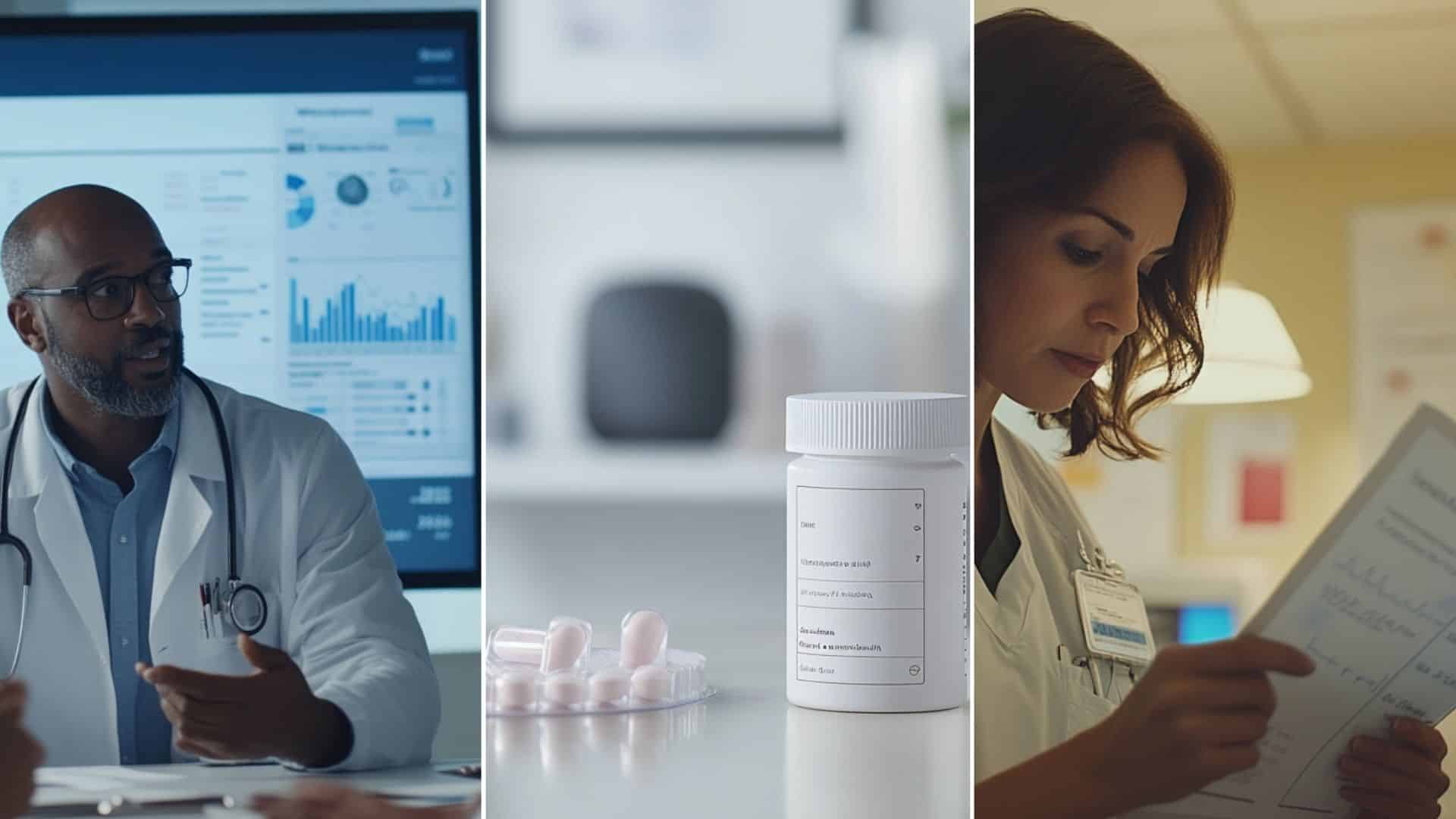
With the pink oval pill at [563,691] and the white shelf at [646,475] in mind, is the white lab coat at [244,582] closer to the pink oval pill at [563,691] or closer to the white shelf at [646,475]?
the pink oval pill at [563,691]

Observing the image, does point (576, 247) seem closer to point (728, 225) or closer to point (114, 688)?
point (728, 225)

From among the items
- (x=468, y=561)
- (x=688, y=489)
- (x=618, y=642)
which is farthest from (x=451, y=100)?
(x=688, y=489)

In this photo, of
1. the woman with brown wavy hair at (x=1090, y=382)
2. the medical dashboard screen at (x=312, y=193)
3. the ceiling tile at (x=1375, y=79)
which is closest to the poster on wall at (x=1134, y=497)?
the woman with brown wavy hair at (x=1090, y=382)

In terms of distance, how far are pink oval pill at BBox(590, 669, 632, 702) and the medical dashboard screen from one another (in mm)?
150

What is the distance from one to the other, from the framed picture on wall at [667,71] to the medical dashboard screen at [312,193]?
127 centimetres

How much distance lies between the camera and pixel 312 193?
51 centimetres

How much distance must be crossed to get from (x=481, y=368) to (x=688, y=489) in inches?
47.1

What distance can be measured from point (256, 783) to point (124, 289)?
0.20 m

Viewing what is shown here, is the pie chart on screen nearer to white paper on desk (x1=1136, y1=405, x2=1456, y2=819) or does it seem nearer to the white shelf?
white paper on desk (x1=1136, y1=405, x2=1456, y2=819)

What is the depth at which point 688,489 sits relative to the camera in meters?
1.71

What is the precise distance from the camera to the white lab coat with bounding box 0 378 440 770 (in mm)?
485

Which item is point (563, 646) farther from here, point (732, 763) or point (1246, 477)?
point (1246, 477)

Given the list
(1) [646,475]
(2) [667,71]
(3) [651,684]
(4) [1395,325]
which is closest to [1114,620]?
(4) [1395,325]

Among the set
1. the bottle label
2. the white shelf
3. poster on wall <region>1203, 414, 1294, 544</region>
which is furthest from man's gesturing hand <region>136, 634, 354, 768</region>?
the white shelf
